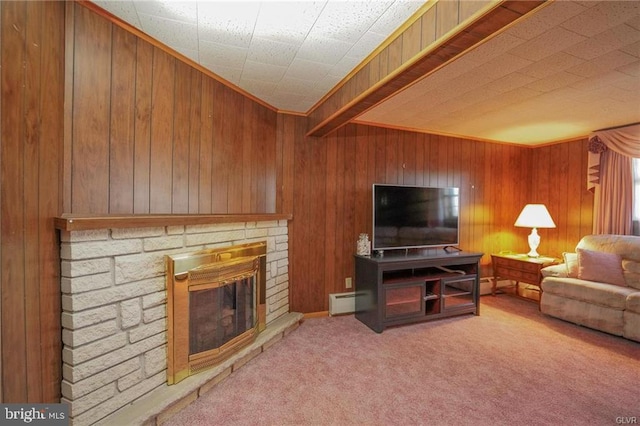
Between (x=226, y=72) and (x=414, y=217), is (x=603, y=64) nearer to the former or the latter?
(x=414, y=217)

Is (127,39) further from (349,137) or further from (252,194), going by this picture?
(349,137)

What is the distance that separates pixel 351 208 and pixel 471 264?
60.4 inches

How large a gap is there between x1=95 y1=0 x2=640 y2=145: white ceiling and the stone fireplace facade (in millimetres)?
1172

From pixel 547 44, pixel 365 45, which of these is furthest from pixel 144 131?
pixel 547 44

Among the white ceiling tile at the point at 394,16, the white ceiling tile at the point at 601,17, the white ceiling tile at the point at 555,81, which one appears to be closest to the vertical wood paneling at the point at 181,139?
the white ceiling tile at the point at 394,16

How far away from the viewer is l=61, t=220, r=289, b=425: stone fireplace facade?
1.36 metres

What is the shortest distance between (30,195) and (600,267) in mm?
4531

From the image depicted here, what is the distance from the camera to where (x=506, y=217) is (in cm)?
429

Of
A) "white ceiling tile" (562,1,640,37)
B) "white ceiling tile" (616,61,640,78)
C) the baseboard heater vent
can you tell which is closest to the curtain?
"white ceiling tile" (616,61,640,78)

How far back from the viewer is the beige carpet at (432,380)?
1.72 metres

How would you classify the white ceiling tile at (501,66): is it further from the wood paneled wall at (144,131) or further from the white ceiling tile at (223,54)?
the wood paneled wall at (144,131)

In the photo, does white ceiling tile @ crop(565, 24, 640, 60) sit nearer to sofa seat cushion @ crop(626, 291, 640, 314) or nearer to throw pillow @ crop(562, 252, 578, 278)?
sofa seat cushion @ crop(626, 291, 640, 314)

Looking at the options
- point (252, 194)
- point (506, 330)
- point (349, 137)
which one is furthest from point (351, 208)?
point (506, 330)

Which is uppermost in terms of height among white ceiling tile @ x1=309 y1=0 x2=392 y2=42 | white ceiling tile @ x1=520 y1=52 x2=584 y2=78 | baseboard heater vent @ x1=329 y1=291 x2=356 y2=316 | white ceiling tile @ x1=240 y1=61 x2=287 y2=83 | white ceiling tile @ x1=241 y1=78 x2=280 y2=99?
white ceiling tile @ x1=240 y1=61 x2=287 y2=83
